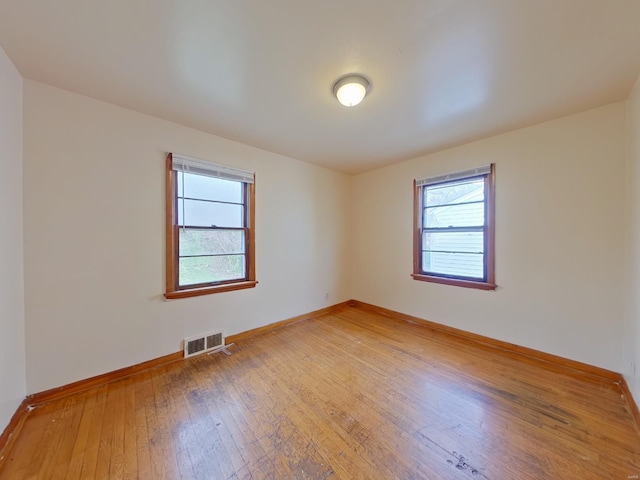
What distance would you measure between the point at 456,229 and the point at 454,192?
0.50 m

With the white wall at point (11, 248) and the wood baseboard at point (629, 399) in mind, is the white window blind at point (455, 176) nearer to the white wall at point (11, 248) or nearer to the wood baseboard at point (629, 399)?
the wood baseboard at point (629, 399)

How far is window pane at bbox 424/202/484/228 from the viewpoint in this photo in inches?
114

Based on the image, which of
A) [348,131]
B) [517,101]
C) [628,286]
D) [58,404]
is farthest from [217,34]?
[628,286]

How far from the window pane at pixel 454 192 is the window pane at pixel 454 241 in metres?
0.43

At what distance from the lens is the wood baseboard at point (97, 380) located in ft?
5.88

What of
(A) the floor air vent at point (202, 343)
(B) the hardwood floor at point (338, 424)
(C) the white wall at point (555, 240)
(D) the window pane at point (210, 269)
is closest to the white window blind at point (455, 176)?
(C) the white wall at point (555, 240)

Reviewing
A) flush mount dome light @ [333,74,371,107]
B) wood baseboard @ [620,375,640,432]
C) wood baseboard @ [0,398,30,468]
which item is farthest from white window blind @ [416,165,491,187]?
wood baseboard @ [0,398,30,468]

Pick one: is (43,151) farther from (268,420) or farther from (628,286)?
(628,286)

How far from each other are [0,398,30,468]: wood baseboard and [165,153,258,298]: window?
44.1 inches

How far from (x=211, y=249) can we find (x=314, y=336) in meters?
1.69

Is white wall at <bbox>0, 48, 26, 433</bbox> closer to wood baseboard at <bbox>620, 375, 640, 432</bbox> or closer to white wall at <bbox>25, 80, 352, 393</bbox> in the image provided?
white wall at <bbox>25, 80, 352, 393</bbox>

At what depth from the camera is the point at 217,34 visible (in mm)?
1371

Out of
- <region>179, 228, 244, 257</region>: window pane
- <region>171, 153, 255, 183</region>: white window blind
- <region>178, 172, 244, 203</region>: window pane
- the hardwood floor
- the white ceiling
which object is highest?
the white ceiling

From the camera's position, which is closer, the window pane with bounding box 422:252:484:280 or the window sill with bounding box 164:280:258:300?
the window sill with bounding box 164:280:258:300
